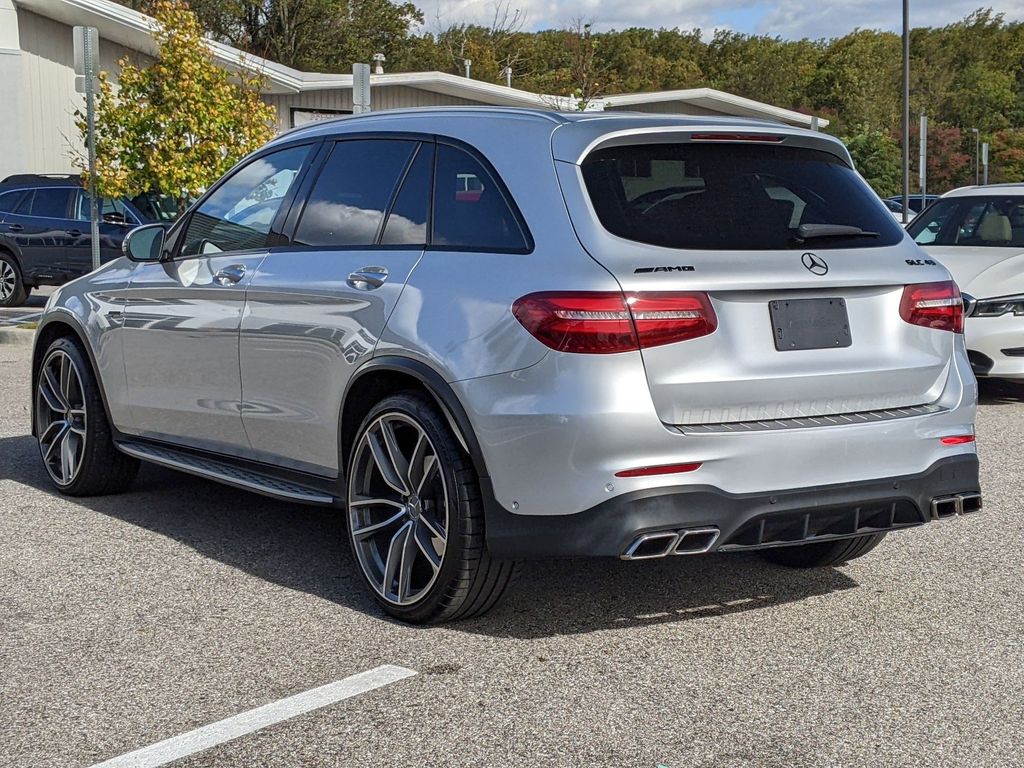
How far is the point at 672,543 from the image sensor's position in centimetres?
432

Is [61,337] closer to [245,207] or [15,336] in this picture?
[245,207]

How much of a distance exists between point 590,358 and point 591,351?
0.07 feet

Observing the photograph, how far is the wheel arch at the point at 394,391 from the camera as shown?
4523mm

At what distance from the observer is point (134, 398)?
6582 millimetres

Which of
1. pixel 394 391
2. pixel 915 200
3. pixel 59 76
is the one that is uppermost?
pixel 59 76

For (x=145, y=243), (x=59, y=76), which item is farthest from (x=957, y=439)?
(x=59, y=76)

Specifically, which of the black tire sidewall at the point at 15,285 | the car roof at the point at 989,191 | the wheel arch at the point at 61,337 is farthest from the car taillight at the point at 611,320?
the black tire sidewall at the point at 15,285

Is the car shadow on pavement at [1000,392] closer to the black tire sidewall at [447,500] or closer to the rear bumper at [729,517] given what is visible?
the rear bumper at [729,517]

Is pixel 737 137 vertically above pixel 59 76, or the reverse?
pixel 59 76

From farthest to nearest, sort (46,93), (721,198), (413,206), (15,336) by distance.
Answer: (46,93) < (15,336) < (413,206) < (721,198)

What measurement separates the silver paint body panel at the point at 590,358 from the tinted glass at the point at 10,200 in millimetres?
15081

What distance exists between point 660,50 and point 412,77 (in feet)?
329

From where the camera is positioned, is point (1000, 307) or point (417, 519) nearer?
point (417, 519)

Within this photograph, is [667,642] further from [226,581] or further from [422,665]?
[226,581]
